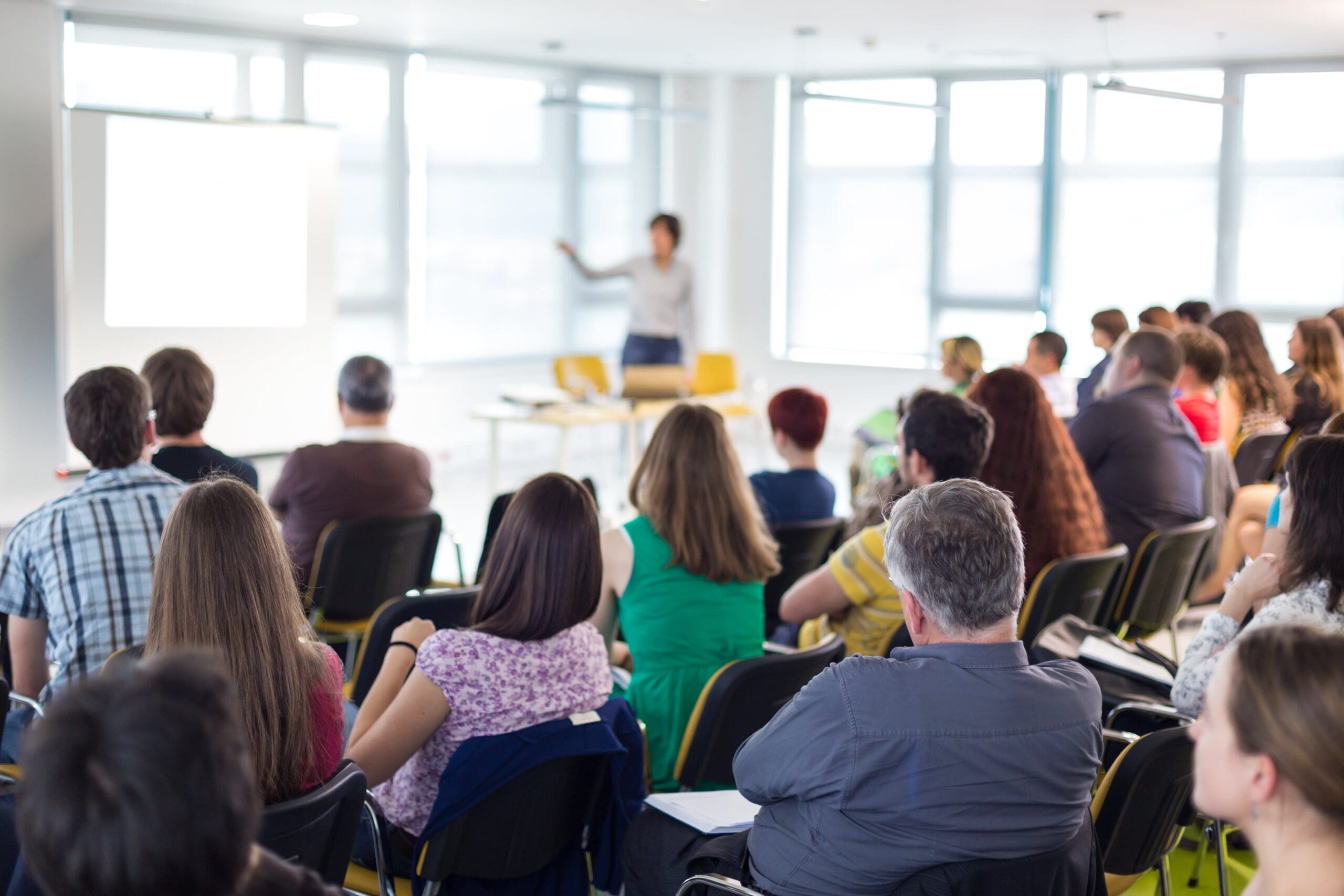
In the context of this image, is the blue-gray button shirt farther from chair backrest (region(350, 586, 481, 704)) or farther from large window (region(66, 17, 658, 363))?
large window (region(66, 17, 658, 363))

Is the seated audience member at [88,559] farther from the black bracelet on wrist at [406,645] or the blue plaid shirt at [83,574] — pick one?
the black bracelet on wrist at [406,645]

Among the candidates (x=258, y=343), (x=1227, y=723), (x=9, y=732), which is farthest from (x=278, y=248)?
(x=1227, y=723)

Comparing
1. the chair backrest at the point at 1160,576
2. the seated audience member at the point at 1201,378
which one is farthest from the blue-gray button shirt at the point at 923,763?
the seated audience member at the point at 1201,378

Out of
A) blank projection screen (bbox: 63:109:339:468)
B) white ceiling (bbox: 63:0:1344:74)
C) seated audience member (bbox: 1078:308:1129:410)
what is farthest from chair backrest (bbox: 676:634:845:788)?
white ceiling (bbox: 63:0:1344:74)

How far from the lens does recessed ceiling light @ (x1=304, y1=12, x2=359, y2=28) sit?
23.2ft

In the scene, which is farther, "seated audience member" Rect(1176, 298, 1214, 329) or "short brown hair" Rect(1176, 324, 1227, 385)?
"seated audience member" Rect(1176, 298, 1214, 329)

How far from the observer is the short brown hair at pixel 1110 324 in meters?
6.83

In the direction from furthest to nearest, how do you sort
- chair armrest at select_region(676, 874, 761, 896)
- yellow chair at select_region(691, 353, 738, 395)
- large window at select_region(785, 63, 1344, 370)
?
large window at select_region(785, 63, 1344, 370) → yellow chair at select_region(691, 353, 738, 395) → chair armrest at select_region(676, 874, 761, 896)

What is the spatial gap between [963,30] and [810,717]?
6.75 meters

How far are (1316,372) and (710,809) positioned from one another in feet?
15.2

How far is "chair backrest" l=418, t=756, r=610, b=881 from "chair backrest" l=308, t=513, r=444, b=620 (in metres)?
1.81

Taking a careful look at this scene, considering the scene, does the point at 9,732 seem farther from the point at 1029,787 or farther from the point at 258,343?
the point at 258,343

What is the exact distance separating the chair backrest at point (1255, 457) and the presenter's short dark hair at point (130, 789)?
5080 mm

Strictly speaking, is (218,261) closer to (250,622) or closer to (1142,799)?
(250,622)
